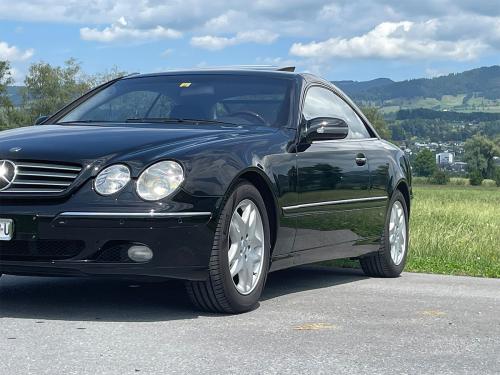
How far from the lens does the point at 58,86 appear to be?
107 meters

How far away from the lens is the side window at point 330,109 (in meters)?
7.72

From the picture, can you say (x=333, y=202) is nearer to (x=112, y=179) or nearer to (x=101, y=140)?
(x=101, y=140)

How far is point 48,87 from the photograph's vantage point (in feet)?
352

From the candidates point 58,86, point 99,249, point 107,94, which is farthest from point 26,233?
point 58,86

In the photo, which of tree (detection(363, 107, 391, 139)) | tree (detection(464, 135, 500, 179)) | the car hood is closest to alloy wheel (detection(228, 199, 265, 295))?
the car hood

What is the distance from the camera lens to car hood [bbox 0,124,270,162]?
19.3ft

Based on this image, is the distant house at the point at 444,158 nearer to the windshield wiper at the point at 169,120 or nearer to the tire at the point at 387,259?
the tire at the point at 387,259

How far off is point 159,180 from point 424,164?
133322 mm

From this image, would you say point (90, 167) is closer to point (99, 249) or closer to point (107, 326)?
point (99, 249)

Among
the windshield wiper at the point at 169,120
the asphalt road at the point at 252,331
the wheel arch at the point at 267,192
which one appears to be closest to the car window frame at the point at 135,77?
the windshield wiper at the point at 169,120

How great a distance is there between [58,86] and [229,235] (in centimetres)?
10362

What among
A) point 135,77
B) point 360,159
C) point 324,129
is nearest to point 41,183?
point 324,129

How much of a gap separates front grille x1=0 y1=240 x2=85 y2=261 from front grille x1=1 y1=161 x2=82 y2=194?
286mm

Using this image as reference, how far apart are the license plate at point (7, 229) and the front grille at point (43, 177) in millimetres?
173
